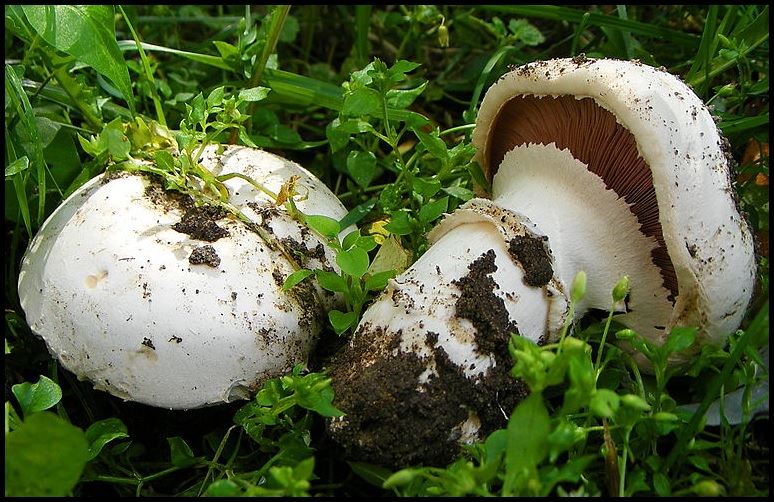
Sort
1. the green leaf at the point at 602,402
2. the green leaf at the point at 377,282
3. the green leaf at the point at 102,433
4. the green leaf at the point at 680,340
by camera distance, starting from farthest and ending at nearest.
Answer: the green leaf at the point at 377,282 < the green leaf at the point at 102,433 < the green leaf at the point at 680,340 < the green leaf at the point at 602,402

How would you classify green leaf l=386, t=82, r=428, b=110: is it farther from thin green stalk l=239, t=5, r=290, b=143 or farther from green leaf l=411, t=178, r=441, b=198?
thin green stalk l=239, t=5, r=290, b=143

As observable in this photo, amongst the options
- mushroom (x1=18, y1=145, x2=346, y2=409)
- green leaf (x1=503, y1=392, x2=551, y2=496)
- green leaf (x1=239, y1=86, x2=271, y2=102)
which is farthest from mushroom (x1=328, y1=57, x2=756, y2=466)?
green leaf (x1=239, y1=86, x2=271, y2=102)

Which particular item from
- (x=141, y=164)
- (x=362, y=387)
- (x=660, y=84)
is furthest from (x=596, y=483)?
(x=141, y=164)

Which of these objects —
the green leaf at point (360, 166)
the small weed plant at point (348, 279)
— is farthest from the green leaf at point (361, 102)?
the green leaf at point (360, 166)

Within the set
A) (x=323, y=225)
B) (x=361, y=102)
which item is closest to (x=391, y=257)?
(x=323, y=225)

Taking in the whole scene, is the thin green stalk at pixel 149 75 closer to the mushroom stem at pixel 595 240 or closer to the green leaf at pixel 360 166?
→ the green leaf at pixel 360 166

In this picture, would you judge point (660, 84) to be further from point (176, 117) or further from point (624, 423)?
point (176, 117)
